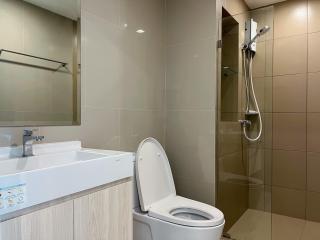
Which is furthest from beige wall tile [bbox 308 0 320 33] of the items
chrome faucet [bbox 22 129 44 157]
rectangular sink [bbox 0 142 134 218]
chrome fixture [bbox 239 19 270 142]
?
chrome faucet [bbox 22 129 44 157]

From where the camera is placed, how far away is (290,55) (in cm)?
249

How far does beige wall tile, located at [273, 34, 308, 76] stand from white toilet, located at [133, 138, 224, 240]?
1.60 m

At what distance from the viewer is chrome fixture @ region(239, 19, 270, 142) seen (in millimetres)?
2137

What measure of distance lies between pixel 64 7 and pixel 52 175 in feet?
3.34

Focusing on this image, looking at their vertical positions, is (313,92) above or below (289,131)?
above

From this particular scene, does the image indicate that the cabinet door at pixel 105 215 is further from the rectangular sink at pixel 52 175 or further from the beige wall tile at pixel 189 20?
the beige wall tile at pixel 189 20

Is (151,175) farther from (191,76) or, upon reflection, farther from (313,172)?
(313,172)

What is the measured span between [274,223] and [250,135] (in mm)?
895

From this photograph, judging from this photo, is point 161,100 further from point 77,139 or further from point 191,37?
point 77,139

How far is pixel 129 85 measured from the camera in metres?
1.80

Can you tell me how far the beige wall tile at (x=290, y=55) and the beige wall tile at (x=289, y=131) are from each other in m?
0.45

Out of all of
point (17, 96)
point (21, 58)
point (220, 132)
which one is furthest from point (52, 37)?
point (220, 132)

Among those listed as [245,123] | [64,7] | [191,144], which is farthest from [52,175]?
[245,123]

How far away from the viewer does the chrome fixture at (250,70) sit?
2.14 m
